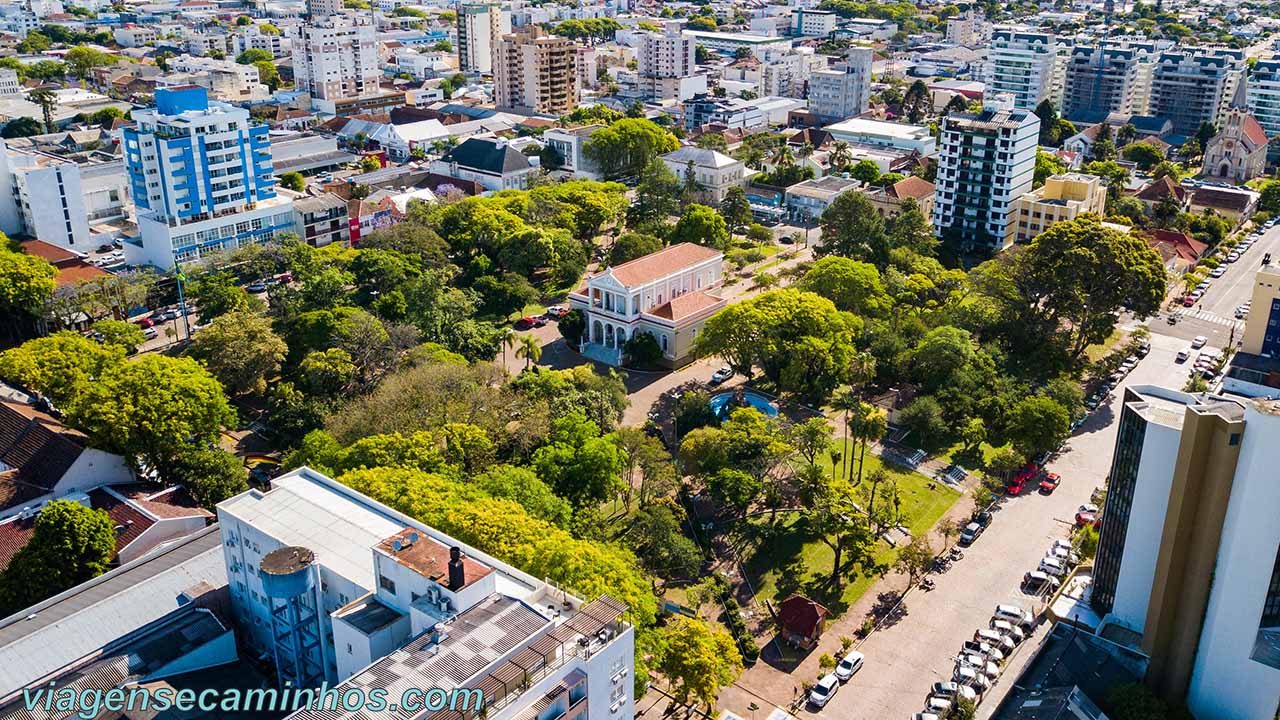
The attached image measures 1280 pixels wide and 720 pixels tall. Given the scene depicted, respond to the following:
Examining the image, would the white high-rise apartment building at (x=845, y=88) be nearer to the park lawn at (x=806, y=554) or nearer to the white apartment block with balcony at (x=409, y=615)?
the park lawn at (x=806, y=554)

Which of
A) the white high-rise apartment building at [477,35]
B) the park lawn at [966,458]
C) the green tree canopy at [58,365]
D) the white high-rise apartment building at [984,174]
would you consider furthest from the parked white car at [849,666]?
the white high-rise apartment building at [477,35]

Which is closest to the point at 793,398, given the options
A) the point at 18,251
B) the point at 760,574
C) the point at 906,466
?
the point at 906,466

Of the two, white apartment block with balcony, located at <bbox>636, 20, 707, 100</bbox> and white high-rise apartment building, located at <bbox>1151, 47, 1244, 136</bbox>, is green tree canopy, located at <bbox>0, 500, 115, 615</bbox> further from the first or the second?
white high-rise apartment building, located at <bbox>1151, 47, 1244, 136</bbox>

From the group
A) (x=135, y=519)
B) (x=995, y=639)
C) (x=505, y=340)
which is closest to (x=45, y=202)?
(x=505, y=340)

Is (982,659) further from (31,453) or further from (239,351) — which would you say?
(31,453)

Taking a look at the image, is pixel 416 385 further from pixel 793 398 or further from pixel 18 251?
pixel 18 251

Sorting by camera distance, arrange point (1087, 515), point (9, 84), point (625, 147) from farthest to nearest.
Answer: point (9, 84) → point (625, 147) → point (1087, 515)
